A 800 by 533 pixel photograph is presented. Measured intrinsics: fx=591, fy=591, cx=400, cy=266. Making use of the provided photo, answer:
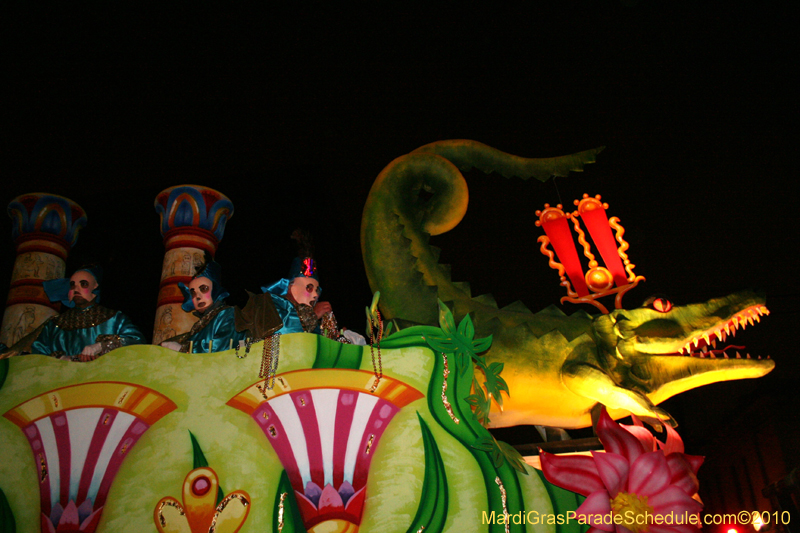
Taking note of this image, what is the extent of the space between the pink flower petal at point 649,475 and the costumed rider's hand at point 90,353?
5.88ft

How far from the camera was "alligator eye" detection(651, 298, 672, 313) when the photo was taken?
276 cm

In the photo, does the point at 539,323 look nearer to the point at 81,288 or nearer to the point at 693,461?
the point at 693,461

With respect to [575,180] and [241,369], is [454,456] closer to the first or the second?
[241,369]

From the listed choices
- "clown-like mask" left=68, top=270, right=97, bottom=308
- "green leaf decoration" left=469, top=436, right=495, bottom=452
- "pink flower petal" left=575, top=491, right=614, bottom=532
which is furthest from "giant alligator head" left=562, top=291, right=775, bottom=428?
"clown-like mask" left=68, top=270, right=97, bottom=308

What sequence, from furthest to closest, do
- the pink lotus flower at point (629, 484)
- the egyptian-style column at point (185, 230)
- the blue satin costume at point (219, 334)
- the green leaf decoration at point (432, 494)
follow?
1. the egyptian-style column at point (185, 230)
2. the blue satin costume at point (219, 334)
3. the pink lotus flower at point (629, 484)
4. the green leaf decoration at point (432, 494)

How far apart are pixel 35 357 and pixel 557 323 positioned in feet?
6.92

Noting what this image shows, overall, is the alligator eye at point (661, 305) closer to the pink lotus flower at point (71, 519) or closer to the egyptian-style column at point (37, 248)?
the pink lotus flower at point (71, 519)

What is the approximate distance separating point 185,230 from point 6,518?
73.7 inches

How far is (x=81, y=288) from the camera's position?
2.51 metres

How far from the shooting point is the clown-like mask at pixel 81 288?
8.19ft

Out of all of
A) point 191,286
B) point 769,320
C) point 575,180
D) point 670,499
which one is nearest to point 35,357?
point 191,286

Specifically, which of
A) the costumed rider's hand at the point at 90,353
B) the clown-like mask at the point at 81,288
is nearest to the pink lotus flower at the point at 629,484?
the costumed rider's hand at the point at 90,353

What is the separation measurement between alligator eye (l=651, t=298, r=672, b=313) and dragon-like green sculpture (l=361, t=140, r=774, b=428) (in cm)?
2

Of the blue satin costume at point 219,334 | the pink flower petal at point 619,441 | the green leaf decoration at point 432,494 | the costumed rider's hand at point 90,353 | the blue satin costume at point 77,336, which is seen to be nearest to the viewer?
the green leaf decoration at point 432,494
